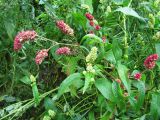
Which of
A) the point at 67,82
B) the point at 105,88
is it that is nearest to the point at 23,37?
the point at 67,82

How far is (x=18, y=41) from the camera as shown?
1390 mm

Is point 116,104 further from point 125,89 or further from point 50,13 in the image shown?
point 50,13

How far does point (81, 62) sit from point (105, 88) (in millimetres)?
275

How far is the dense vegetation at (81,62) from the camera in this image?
55.4 inches

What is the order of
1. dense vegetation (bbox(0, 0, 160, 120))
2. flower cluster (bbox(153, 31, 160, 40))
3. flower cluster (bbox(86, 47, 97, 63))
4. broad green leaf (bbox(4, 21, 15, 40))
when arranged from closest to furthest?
flower cluster (bbox(86, 47, 97, 63))
dense vegetation (bbox(0, 0, 160, 120))
flower cluster (bbox(153, 31, 160, 40))
broad green leaf (bbox(4, 21, 15, 40))

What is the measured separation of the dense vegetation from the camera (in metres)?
1.41

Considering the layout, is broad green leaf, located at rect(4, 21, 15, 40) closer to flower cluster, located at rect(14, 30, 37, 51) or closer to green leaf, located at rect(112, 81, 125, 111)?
flower cluster, located at rect(14, 30, 37, 51)

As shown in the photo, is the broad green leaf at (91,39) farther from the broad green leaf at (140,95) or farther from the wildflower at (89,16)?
the broad green leaf at (140,95)

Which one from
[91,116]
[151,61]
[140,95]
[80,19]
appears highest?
[80,19]

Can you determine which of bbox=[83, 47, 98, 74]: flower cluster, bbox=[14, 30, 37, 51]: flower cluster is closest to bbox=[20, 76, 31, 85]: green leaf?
bbox=[14, 30, 37, 51]: flower cluster

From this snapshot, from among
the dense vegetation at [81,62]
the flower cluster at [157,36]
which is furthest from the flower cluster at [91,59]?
the flower cluster at [157,36]

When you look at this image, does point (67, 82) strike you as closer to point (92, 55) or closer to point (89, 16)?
point (92, 55)

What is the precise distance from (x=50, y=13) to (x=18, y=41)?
423 millimetres

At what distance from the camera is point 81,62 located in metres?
1.64
